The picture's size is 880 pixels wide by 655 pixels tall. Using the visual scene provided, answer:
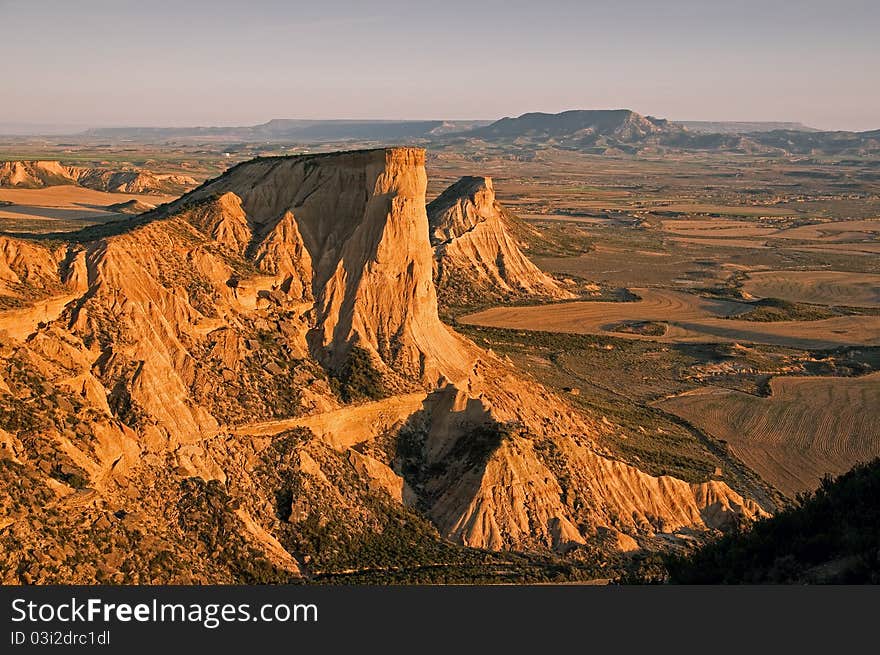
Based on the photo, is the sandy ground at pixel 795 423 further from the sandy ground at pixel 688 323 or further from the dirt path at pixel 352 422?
the dirt path at pixel 352 422

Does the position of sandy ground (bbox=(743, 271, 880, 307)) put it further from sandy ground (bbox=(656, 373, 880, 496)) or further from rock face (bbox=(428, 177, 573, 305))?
sandy ground (bbox=(656, 373, 880, 496))

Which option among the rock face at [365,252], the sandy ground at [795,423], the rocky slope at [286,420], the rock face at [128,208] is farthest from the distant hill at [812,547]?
the rock face at [128,208]

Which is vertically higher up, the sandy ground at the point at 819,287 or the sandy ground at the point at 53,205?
the sandy ground at the point at 53,205

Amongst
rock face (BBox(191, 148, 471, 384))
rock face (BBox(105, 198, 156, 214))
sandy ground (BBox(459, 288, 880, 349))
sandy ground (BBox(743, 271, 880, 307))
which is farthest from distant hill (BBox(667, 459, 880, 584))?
rock face (BBox(105, 198, 156, 214))

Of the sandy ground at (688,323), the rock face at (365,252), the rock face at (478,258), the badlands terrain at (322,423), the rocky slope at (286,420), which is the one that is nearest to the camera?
the rocky slope at (286,420)

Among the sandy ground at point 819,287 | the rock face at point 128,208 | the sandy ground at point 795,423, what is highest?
the rock face at point 128,208

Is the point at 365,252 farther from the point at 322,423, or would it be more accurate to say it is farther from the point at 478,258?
the point at 478,258

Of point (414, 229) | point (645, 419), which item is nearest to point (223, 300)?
point (414, 229)
